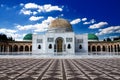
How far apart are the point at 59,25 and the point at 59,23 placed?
27.6 inches

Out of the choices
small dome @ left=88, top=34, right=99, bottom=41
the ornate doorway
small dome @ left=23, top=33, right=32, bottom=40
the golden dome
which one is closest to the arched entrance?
the ornate doorway

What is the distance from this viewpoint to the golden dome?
50.5 metres

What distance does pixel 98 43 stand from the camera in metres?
60.4

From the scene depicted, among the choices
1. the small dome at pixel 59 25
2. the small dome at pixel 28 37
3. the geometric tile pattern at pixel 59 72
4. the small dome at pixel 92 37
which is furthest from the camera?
the small dome at pixel 28 37

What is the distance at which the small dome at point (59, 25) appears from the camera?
50094 mm

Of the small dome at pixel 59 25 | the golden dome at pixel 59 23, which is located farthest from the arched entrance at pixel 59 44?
the golden dome at pixel 59 23

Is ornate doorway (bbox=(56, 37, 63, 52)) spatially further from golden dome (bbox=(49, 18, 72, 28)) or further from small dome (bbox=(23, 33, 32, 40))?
small dome (bbox=(23, 33, 32, 40))

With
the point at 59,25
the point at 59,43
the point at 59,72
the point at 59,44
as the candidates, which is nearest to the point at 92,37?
the point at 59,25

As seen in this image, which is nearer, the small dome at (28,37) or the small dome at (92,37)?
the small dome at (92,37)

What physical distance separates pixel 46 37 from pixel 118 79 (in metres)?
38.5

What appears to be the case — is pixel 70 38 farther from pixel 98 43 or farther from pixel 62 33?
pixel 98 43

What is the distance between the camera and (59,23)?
50875 millimetres

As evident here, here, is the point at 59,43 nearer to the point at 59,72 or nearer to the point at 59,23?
the point at 59,23

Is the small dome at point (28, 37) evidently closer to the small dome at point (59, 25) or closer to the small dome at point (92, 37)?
the small dome at point (59, 25)
